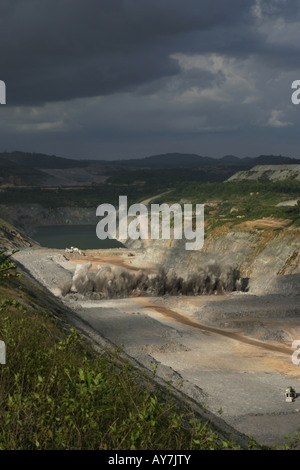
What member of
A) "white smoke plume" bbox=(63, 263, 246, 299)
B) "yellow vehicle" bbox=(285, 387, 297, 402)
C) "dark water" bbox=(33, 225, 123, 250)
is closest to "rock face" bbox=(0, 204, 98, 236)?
"dark water" bbox=(33, 225, 123, 250)

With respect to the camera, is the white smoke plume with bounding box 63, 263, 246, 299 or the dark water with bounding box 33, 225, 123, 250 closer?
the white smoke plume with bounding box 63, 263, 246, 299

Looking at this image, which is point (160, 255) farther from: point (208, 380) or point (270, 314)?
point (208, 380)

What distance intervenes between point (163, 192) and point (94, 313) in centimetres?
12948

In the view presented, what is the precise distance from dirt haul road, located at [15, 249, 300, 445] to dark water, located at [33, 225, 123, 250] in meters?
53.0

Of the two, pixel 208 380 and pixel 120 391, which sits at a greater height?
pixel 120 391

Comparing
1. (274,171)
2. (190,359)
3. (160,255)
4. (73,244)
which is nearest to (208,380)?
(190,359)

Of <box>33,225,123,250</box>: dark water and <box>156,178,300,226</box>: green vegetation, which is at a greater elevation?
<box>156,178,300,226</box>: green vegetation

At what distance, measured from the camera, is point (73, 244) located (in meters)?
109

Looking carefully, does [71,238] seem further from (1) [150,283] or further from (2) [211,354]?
(2) [211,354]

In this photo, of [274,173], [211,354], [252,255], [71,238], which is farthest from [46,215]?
[211,354]

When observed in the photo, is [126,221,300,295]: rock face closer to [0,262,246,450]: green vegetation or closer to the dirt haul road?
the dirt haul road

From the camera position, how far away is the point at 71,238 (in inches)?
4688

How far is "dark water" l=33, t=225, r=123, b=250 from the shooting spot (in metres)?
108

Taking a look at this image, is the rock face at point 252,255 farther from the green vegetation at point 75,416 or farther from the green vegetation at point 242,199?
the green vegetation at point 75,416
